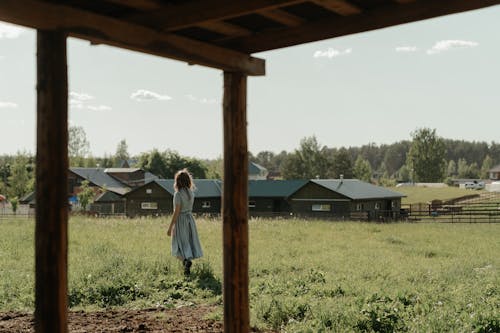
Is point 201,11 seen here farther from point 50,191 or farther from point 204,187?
point 204,187

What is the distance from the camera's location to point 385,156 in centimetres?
16112

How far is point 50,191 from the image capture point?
348cm

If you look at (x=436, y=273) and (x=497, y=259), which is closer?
(x=436, y=273)

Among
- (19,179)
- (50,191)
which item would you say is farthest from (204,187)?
(50,191)

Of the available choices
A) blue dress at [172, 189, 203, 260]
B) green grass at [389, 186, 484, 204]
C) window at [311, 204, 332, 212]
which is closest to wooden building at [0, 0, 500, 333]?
blue dress at [172, 189, 203, 260]

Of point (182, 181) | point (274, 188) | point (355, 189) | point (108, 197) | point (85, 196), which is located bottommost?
point (108, 197)

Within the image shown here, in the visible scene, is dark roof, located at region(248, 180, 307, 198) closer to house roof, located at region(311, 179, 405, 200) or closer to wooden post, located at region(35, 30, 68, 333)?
house roof, located at region(311, 179, 405, 200)

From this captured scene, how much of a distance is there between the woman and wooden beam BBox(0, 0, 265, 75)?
4.27 meters

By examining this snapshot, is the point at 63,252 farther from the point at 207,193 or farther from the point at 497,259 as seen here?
the point at 207,193

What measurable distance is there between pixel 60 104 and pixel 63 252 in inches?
35.7

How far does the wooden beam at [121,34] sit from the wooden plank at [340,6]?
1.04 metres

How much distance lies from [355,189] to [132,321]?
35966 millimetres

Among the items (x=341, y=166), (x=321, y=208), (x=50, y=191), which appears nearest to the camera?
(x=50, y=191)

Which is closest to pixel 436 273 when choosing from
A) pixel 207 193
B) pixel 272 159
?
pixel 207 193
